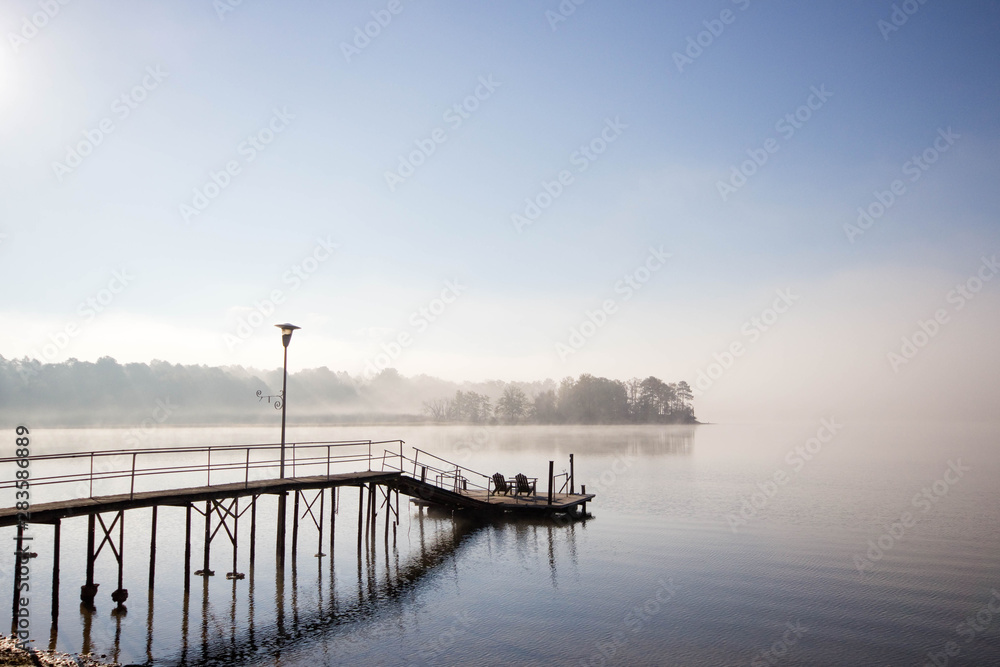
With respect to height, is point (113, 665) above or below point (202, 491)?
below

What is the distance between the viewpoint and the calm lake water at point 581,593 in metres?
19.5

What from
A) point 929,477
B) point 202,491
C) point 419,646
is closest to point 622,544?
point 419,646

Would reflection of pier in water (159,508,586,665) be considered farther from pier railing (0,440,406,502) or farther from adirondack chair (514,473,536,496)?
pier railing (0,440,406,502)

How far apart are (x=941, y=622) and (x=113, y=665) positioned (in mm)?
24935

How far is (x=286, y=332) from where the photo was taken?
90.1ft

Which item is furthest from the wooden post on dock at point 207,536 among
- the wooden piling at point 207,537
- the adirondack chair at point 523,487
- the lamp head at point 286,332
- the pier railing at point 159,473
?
the adirondack chair at point 523,487

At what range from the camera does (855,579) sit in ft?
92.6

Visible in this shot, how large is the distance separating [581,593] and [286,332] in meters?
15.4

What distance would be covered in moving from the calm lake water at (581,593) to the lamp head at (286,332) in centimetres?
946

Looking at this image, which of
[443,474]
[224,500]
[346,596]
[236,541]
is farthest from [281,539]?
[443,474]

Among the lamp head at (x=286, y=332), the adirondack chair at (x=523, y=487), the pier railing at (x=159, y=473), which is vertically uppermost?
the lamp head at (x=286, y=332)

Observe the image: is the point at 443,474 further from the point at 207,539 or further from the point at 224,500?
the point at 207,539

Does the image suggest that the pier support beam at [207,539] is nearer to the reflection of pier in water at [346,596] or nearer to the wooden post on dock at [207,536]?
the wooden post on dock at [207,536]

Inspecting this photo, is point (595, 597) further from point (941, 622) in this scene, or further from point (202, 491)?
point (202, 491)
